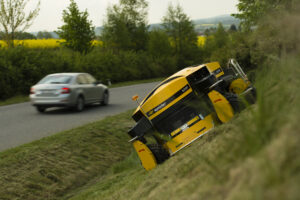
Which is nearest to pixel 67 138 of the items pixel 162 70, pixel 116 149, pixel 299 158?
pixel 116 149

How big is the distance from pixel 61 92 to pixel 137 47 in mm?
66766

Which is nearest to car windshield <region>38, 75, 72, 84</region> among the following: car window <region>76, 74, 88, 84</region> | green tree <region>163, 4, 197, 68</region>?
car window <region>76, 74, 88, 84</region>

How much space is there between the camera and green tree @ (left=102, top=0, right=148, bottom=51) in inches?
3017

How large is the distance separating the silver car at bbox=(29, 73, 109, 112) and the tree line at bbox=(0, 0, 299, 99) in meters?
7.09

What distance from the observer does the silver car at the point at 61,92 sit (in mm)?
17688

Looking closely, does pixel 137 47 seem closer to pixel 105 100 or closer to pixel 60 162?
pixel 105 100

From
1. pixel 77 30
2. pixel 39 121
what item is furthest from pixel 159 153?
pixel 77 30

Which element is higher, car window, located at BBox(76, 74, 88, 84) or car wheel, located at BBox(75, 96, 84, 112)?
car window, located at BBox(76, 74, 88, 84)

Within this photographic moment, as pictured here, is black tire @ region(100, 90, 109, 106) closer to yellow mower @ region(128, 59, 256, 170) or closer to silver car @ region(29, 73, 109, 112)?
silver car @ region(29, 73, 109, 112)

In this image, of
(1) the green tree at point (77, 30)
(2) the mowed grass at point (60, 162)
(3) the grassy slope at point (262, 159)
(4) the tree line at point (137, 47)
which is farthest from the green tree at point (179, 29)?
(3) the grassy slope at point (262, 159)

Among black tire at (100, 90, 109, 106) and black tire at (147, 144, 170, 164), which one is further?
black tire at (100, 90, 109, 106)

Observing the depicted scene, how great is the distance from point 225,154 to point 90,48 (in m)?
55.5

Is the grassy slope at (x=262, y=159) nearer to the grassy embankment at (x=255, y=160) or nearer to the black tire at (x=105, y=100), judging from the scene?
the grassy embankment at (x=255, y=160)

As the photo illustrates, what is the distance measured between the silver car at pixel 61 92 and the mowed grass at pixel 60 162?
192 inches
